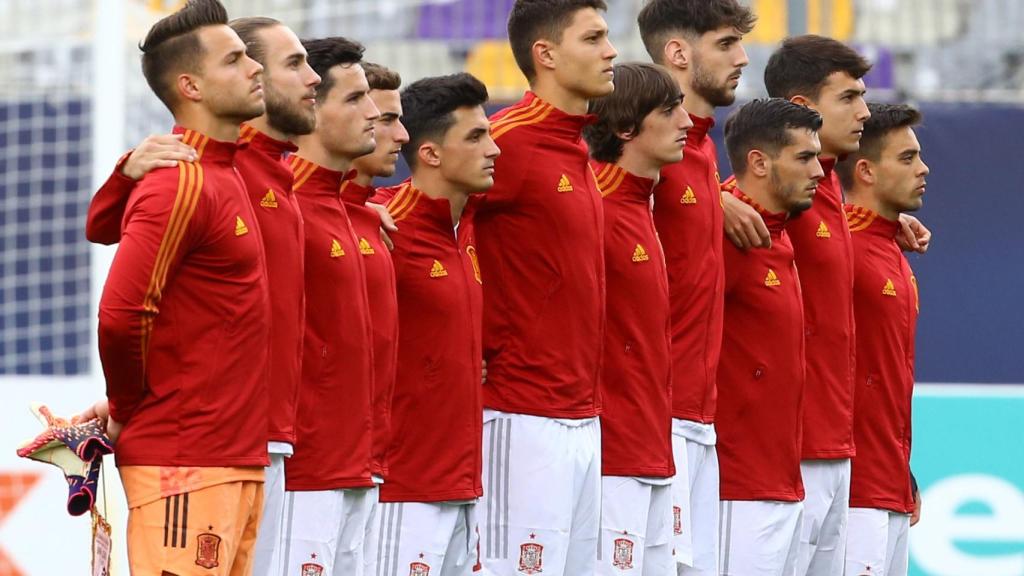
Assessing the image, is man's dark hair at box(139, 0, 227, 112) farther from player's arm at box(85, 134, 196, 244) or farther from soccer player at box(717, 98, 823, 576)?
soccer player at box(717, 98, 823, 576)

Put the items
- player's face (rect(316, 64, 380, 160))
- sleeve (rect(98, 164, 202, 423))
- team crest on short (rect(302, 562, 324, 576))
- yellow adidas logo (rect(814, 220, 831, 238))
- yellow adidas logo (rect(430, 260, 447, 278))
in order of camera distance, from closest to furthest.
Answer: sleeve (rect(98, 164, 202, 423)) → team crest on short (rect(302, 562, 324, 576)) → player's face (rect(316, 64, 380, 160)) → yellow adidas logo (rect(430, 260, 447, 278)) → yellow adidas logo (rect(814, 220, 831, 238))

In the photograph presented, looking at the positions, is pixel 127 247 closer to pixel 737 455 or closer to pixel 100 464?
pixel 100 464

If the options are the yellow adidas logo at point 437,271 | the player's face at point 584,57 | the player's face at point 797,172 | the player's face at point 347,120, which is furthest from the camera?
the player's face at point 797,172

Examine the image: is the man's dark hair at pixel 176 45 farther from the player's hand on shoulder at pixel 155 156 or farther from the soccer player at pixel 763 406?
the soccer player at pixel 763 406

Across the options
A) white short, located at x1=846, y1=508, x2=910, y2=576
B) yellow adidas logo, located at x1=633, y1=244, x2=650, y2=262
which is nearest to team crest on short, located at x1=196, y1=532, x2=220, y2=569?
yellow adidas logo, located at x1=633, y1=244, x2=650, y2=262

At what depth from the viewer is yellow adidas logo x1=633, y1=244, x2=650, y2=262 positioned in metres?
6.14

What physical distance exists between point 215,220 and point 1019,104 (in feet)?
22.3

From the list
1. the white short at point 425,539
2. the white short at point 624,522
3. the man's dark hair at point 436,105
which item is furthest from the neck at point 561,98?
the white short at point 425,539

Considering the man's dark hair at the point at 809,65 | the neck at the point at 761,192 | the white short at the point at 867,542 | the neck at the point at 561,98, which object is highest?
the man's dark hair at the point at 809,65

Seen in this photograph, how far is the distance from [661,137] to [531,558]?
1435 mm

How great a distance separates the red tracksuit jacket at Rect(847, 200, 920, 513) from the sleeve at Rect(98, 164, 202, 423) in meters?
3.47

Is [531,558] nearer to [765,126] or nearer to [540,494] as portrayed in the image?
[540,494]

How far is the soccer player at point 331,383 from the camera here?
5.32m

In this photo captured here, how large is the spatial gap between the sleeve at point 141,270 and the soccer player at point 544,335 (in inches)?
62.0
